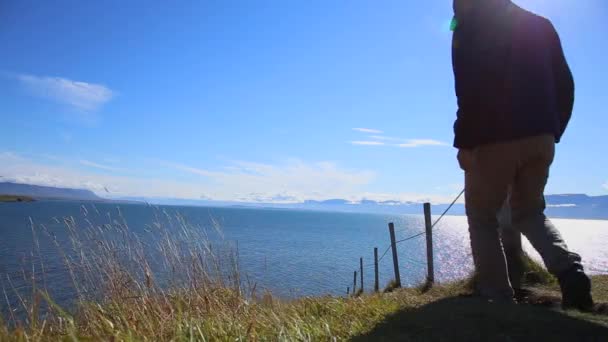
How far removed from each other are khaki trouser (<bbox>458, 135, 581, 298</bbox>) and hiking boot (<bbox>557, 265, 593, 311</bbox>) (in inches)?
3.6

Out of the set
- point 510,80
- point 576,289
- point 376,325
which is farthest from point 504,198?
point 376,325

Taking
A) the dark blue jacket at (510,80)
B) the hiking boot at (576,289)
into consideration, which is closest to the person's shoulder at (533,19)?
the dark blue jacket at (510,80)

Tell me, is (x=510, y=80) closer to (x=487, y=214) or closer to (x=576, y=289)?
(x=487, y=214)

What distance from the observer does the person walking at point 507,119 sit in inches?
124

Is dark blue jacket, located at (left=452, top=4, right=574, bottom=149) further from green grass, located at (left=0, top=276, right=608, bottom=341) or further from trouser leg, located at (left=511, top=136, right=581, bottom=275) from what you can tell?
green grass, located at (left=0, top=276, right=608, bottom=341)

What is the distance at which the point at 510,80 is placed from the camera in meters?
3.21

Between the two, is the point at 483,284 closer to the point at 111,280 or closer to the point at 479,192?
the point at 479,192

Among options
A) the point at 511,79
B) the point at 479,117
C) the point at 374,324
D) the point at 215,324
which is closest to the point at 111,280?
the point at 215,324

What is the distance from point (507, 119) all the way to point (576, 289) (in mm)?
1358

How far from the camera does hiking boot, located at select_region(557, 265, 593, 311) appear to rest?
2881 millimetres

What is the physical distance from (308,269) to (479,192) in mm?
28463

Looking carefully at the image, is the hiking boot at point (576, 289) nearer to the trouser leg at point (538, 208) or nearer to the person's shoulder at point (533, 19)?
the trouser leg at point (538, 208)

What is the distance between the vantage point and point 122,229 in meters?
6.48

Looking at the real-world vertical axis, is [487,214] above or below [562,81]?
below
